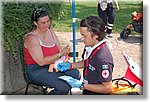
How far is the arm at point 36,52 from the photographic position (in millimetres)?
3715

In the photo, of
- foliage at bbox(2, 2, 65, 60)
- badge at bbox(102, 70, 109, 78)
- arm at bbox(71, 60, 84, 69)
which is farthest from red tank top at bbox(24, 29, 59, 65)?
badge at bbox(102, 70, 109, 78)

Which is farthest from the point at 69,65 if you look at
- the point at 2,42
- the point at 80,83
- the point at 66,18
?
the point at 2,42

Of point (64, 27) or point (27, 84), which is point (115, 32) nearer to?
point (64, 27)

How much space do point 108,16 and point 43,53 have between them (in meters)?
0.80

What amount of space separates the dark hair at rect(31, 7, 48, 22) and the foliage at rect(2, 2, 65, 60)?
0.05 m

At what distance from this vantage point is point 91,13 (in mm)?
3764

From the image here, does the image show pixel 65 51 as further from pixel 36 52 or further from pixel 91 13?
pixel 91 13

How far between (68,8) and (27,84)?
3.10 ft

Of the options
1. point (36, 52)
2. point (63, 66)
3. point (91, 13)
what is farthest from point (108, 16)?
point (36, 52)

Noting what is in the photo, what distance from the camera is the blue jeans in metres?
3.80

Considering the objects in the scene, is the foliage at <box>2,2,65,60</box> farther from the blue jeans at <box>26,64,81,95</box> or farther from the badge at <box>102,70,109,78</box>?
the badge at <box>102,70,109,78</box>

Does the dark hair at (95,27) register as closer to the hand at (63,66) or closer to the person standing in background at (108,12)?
the person standing in background at (108,12)

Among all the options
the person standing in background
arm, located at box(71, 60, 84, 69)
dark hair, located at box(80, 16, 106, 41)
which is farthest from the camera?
the person standing in background

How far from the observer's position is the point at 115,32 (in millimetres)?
3865
